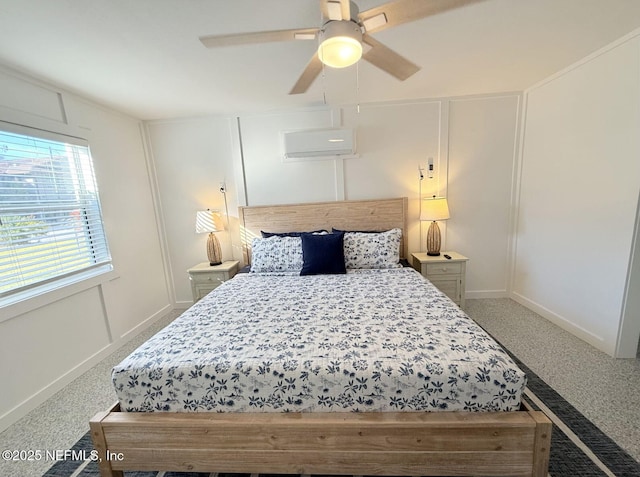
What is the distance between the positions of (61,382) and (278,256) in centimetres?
198

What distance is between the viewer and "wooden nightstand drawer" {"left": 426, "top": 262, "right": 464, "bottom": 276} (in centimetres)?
279

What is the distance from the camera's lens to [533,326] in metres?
2.56

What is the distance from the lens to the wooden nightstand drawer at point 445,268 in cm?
279

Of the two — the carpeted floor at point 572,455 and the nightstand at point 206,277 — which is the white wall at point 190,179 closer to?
the nightstand at point 206,277

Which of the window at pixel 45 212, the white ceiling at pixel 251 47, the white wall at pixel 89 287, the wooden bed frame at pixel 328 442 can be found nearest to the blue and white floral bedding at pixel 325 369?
the wooden bed frame at pixel 328 442

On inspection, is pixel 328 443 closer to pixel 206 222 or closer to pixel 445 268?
pixel 445 268

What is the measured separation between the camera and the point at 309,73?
162 centimetres

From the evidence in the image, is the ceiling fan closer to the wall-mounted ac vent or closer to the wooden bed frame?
the wall-mounted ac vent

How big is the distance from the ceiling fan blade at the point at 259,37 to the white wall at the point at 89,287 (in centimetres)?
176

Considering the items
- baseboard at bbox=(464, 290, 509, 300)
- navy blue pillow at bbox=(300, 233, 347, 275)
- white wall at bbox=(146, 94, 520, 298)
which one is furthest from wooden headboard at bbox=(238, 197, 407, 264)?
baseboard at bbox=(464, 290, 509, 300)

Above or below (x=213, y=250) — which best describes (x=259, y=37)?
above

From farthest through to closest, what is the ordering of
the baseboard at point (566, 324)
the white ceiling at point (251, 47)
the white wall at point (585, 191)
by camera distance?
the baseboard at point (566, 324) < the white wall at point (585, 191) < the white ceiling at point (251, 47)

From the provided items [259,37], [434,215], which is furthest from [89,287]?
[434,215]

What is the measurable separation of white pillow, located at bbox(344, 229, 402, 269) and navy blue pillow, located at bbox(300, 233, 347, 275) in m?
0.14
